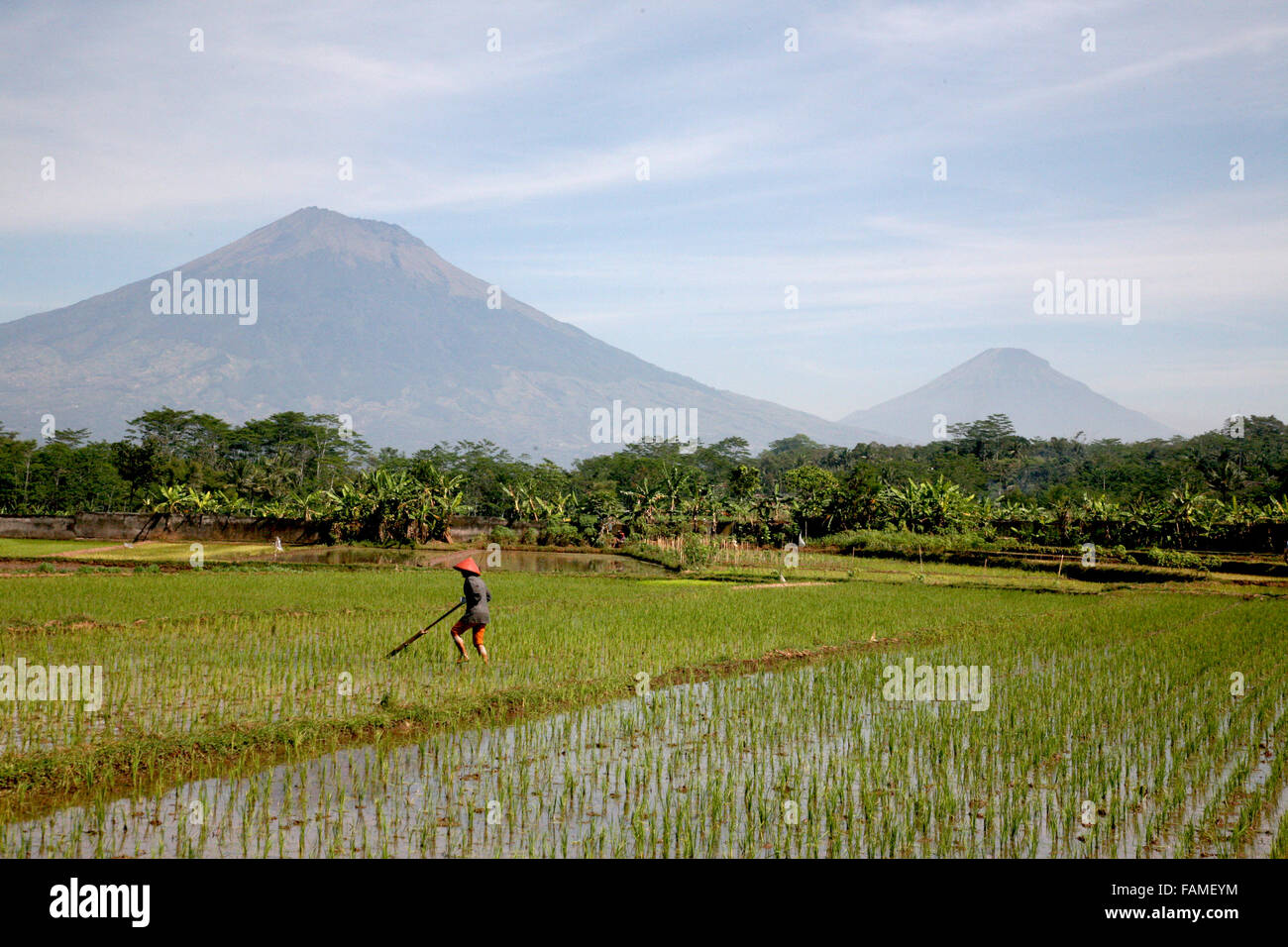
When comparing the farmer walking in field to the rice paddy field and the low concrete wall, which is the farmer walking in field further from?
the low concrete wall

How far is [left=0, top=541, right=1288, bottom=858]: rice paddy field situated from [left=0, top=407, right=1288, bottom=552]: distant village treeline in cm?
1913

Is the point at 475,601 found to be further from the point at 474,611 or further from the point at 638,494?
the point at 638,494

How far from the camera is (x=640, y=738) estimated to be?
793 cm

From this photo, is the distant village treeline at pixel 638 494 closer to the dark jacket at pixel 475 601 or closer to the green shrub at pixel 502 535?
the green shrub at pixel 502 535

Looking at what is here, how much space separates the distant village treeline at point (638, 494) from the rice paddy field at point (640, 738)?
62.7 ft

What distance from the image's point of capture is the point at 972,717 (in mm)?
8648

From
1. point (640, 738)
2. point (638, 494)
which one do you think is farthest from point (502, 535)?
point (640, 738)

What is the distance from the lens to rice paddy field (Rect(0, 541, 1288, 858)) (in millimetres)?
5520

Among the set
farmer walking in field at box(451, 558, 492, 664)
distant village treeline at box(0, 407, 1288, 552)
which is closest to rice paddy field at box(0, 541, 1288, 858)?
farmer walking in field at box(451, 558, 492, 664)

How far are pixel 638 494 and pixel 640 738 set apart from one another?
2954cm
